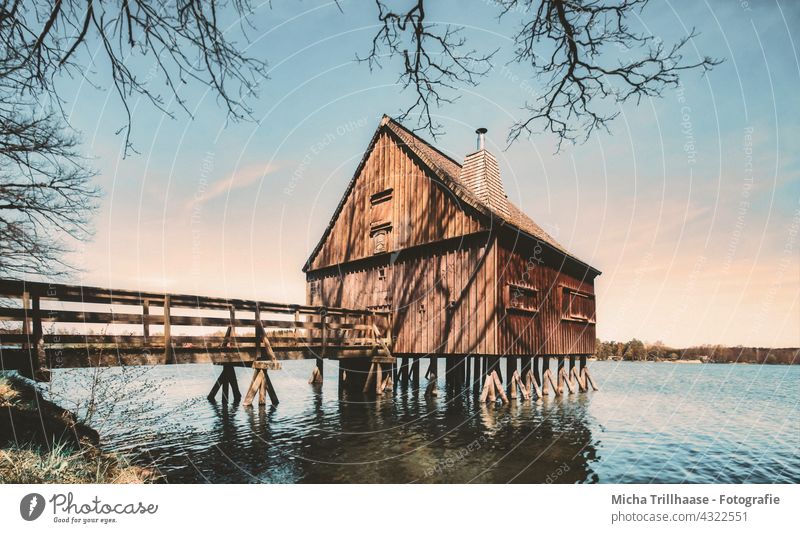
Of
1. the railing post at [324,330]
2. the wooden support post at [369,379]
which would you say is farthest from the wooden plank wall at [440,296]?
the railing post at [324,330]

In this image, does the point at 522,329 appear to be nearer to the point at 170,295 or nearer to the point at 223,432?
the point at 223,432

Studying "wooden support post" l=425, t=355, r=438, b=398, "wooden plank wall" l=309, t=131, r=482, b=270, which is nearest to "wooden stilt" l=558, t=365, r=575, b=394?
"wooden support post" l=425, t=355, r=438, b=398

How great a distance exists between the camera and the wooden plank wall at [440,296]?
14.1 metres

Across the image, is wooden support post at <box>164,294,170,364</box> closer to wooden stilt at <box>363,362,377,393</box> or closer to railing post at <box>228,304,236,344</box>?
railing post at <box>228,304,236,344</box>

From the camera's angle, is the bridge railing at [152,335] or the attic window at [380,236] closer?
the bridge railing at [152,335]

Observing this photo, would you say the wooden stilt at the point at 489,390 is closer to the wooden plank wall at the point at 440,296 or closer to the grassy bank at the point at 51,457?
the wooden plank wall at the point at 440,296

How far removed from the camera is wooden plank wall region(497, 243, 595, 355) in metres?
14.3

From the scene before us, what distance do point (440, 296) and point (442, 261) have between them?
4.29ft

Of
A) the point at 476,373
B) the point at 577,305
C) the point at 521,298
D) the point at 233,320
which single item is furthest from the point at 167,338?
the point at 577,305

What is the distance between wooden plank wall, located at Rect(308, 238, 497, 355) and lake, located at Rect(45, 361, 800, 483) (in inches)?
98.4

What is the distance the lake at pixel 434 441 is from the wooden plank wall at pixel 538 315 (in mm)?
2475

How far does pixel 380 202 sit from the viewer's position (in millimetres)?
16906
